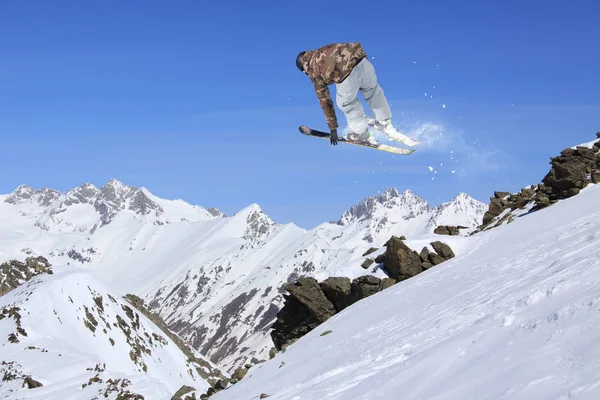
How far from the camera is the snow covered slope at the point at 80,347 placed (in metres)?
26.3

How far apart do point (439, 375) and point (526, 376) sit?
181cm

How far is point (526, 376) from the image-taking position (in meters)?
6.64

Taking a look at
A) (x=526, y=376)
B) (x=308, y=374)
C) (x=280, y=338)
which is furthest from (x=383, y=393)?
(x=280, y=338)

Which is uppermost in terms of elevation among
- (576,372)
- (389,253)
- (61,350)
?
(61,350)

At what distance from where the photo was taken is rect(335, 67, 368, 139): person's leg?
48.1 ft

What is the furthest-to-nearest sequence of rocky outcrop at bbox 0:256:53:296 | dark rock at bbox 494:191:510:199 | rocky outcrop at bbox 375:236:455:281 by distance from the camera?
rocky outcrop at bbox 0:256:53:296 < dark rock at bbox 494:191:510:199 < rocky outcrop at bbox 375:236:455:281

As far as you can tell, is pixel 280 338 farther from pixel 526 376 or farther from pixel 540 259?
pixel 526 376

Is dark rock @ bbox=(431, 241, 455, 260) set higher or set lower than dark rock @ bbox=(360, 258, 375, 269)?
lower

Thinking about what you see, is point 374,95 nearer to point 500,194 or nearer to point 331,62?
point 331,62

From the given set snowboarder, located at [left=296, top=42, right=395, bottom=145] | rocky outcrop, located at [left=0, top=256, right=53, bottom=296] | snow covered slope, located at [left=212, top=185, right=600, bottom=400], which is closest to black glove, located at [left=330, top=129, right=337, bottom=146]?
snowboarder, located at [left=296, top=42, right=395, bottom=145]

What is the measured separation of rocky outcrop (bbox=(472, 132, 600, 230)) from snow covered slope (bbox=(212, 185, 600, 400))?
10.1 metres

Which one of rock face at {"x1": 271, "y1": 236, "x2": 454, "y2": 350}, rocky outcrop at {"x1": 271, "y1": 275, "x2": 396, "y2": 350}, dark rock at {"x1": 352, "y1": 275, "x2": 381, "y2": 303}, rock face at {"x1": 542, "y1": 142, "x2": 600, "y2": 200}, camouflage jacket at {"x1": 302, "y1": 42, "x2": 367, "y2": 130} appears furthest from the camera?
rock face at {"x1": 542, "y1": 142, "x2": 600, "y2": 200}

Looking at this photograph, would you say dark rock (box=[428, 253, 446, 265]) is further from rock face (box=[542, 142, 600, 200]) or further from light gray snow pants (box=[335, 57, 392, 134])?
light gray snow pants (box=[335, 57, 392, 134])

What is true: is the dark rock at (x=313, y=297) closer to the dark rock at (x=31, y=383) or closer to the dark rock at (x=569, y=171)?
the dark rock at (x=31, y=383)
